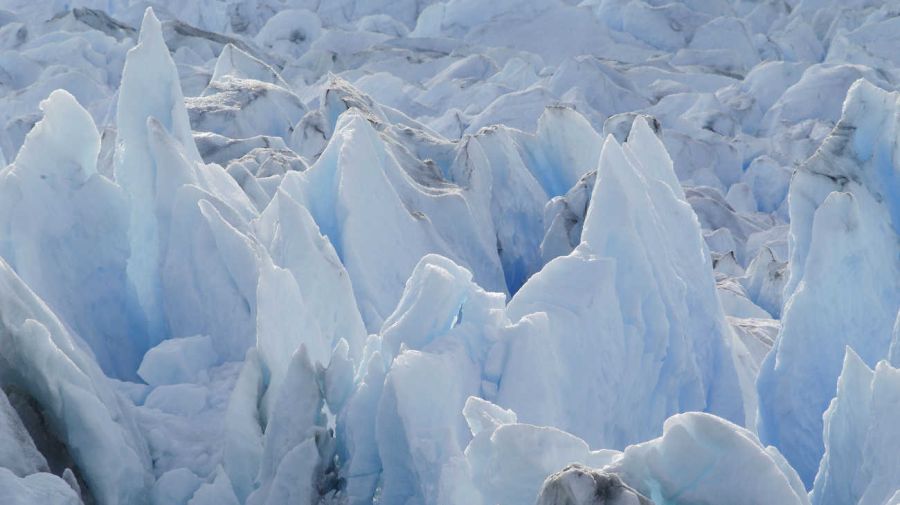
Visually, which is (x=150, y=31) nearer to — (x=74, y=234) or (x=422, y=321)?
(x=74, y=234)

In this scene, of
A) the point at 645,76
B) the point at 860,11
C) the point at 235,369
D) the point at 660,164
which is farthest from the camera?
the point at 860,11

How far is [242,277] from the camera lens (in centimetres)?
365

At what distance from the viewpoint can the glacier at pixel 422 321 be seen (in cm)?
268

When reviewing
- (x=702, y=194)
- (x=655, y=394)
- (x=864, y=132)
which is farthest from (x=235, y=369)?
(x=702, y=194)

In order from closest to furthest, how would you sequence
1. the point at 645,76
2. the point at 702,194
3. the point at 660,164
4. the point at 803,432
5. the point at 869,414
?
the point at 869,414 < the point at 803,432 < the point at 660,164 < the point at 702,194 < the point at 645,76

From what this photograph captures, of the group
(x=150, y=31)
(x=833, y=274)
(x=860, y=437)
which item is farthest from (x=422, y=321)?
(x=150, y=31)

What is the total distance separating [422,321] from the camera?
318cm

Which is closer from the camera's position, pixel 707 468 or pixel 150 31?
pixel 707 468

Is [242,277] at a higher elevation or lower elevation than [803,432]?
higher

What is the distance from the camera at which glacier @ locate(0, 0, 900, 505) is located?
2676mm

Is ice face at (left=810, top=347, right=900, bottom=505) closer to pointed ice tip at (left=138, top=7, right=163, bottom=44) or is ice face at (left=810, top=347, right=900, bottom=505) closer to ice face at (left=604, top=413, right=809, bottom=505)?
ice face at (left=604, top=413, right=809, bottom=505)

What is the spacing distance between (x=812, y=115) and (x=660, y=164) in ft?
29.9

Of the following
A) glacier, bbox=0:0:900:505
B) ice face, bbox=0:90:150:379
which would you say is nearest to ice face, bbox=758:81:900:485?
glacier, bbox=0:0:900:505

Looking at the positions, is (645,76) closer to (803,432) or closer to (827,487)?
(803,432)
